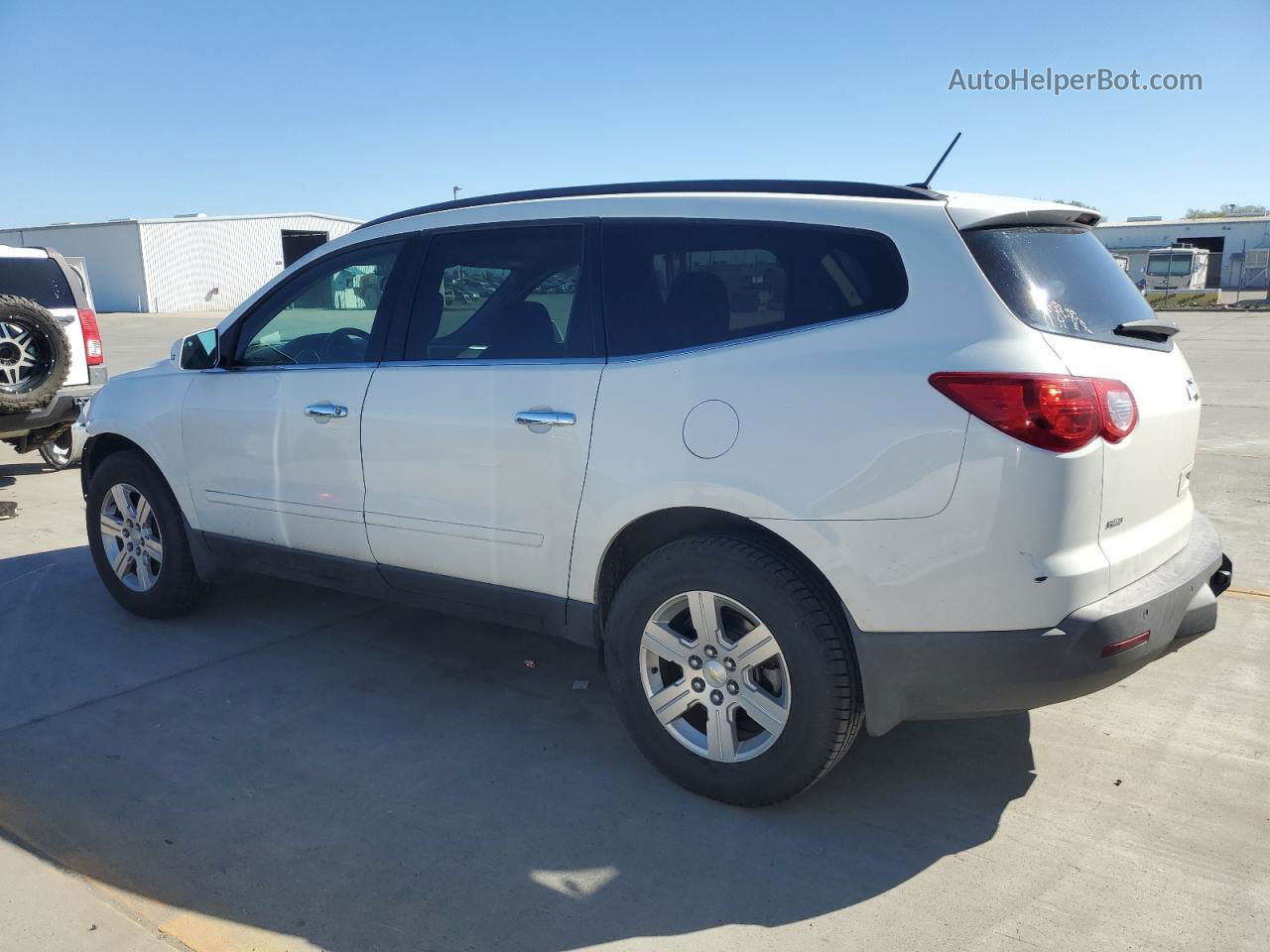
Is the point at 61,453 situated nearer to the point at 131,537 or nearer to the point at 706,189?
the point at 131,537

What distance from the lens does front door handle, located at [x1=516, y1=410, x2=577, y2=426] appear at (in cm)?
351

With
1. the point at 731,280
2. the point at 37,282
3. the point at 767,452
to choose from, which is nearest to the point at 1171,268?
the point at 37,282

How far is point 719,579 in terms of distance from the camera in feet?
10.4

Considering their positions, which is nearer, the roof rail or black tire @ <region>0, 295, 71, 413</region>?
the roof rail

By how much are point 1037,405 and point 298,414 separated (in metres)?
2.96

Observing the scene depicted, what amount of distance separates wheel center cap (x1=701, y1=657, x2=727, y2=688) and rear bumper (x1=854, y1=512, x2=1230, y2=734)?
0.46 m

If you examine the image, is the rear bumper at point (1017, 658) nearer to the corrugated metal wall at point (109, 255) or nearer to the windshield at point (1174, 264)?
the windshield at point (1174, 264)

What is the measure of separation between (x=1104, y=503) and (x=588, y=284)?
1837mm

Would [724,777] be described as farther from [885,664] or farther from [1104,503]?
[1104,503]

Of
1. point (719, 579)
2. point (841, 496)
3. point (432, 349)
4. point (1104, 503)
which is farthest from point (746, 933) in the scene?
point (432, 349)

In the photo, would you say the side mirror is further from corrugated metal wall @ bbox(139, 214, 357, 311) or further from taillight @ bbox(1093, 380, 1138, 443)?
corrugated metal wall @ bbox(139, 214, 357, 311)

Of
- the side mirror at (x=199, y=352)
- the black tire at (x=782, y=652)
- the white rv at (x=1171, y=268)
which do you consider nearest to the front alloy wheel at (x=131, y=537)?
the side mirror at (x=199, y=352)

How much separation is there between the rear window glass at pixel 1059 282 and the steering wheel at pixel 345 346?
2432 mm

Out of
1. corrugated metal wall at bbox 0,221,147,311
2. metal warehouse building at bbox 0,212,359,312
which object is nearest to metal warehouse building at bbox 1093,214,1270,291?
metal warehouse building at bbox 0,212,359,312
